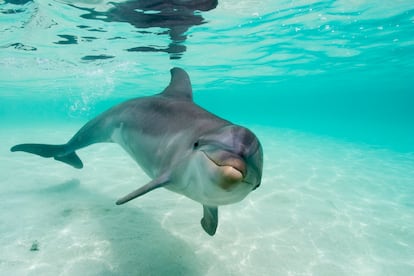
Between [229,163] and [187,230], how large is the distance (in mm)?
4074

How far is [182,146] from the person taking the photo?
3.63m

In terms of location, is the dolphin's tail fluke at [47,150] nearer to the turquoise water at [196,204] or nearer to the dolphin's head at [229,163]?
the turquoise water at [196,204]

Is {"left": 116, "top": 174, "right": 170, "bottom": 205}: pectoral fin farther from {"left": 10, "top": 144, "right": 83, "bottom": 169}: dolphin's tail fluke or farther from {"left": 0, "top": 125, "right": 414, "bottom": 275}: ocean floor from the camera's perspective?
{"left": 10, "top": 144, "right": 83, "bottom": 169}: dolphin's tail fluke

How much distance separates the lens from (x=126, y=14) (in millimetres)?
11711

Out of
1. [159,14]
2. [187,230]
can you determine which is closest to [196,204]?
[187,230]

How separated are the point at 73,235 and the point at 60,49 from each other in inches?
596

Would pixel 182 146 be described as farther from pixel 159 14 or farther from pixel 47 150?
pixel 159 14

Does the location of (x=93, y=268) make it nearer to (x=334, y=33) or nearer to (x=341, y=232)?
(x=341, y=232)

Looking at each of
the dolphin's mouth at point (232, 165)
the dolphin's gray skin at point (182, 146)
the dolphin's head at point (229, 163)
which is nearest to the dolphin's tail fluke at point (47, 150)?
the dolphin's gray skin at point (182, 146)

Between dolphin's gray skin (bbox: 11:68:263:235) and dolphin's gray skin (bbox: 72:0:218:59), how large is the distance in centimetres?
570

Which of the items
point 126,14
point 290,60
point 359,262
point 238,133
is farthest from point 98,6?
point 290,60

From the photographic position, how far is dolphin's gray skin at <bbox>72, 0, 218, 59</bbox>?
1066 centimetres

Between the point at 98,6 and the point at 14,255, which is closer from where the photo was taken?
the point at 14,255

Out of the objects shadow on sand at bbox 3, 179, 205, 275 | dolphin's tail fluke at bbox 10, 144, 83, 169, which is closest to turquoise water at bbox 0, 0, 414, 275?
shadow on sand at bbox 3, 179, 205, 275
